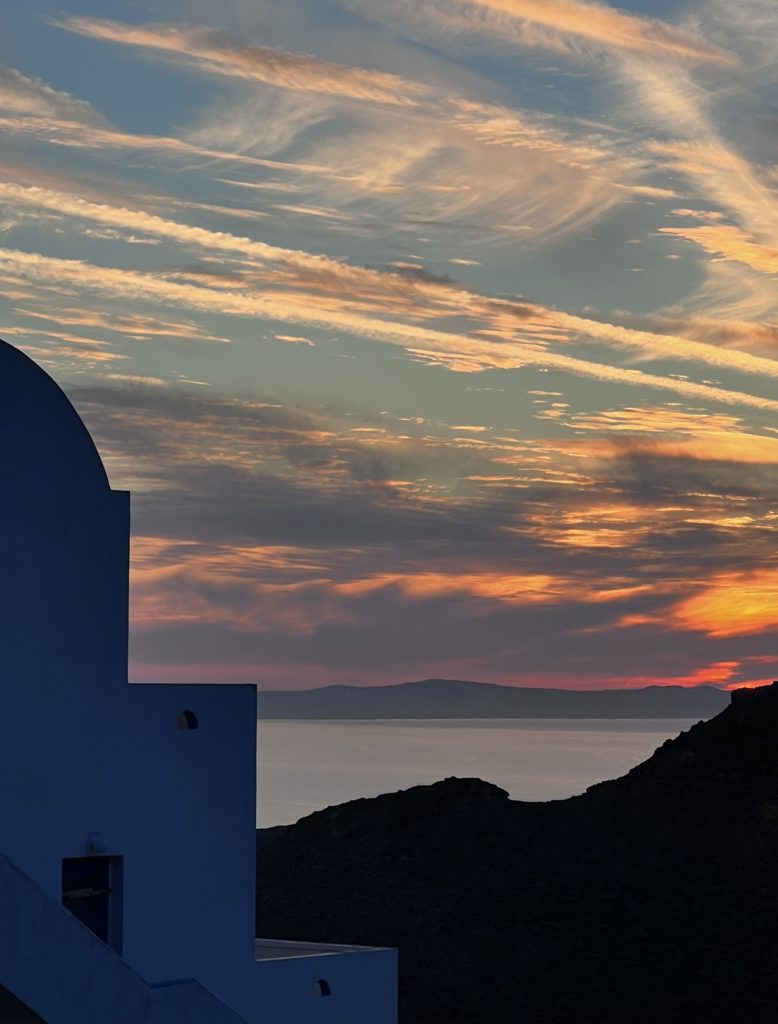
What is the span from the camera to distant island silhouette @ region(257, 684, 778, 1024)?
1339 inches

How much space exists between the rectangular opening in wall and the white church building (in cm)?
2

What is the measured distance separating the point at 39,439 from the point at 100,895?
4573 millimetres

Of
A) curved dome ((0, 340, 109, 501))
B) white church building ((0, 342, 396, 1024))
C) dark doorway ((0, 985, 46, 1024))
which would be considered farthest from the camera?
curved dome ((0, 340, 109, 501))

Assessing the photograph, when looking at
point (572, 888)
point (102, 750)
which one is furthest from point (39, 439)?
point (572, 888)

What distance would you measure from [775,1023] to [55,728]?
67.5ft

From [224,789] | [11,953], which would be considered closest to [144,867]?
[224,789]

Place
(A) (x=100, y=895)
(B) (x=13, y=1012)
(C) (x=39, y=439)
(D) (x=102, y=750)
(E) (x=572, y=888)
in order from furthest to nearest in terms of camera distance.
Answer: (E) (x=572, y=888), (A) (x=100, y=895), (D) (x=102, y=750), (C) (x=39, y=439), (B) (x=13, y=1012)

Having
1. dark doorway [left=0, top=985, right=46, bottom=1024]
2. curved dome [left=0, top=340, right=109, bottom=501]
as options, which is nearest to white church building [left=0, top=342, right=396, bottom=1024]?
curved dome [left=0, top=340, right=109, bottom=501]

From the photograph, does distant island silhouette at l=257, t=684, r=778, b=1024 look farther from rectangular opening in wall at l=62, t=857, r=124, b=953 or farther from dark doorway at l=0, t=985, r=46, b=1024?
dark doorway at l=0, t=985, r=46, b=1024

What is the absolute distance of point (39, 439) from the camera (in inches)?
637

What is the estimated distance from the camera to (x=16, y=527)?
51.9 ft

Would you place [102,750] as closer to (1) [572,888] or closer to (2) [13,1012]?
(2) [13,1012]

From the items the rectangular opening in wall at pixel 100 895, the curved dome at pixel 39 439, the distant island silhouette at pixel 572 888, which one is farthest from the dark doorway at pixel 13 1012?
the distant island silhouette at pixel 572 888

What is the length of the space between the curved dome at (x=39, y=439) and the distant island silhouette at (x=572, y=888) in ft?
66.0
